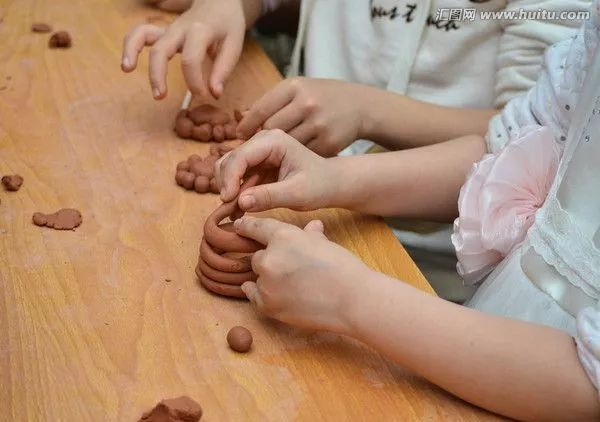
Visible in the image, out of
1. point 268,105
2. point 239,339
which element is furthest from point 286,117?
point 239,339

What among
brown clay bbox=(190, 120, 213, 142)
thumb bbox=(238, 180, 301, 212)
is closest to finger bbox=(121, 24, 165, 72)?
brown clay bbox=(190, 120, 213, 142)

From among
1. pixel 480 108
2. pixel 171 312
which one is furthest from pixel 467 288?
pixel 171 312

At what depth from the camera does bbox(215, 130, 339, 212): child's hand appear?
792 millimetres

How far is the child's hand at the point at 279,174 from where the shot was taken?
2.60 ft

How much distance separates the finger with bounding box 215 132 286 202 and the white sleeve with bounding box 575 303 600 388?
0.33 metres

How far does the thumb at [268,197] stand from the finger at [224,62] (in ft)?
0.85

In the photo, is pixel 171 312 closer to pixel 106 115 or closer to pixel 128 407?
pixel 128 407

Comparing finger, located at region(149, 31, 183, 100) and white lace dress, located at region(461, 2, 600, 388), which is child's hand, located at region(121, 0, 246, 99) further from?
white lace dress, located at region(461, 2, 600, 388)

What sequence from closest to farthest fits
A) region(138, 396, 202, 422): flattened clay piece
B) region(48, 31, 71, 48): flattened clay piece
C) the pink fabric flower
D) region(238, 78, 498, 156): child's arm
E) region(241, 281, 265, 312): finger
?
1. region(138, 396, 202, 422): flattened clay piece
2. region(241, 281, 265, 312): finger
3. the pink fabric flower
4. region(238, 78, 498, 156): child's arm
5. region(48, 31, 71, 48): flattened clay piece

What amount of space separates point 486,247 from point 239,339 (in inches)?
12.2

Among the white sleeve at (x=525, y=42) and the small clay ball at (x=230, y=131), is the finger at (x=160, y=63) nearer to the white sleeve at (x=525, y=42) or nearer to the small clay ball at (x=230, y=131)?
the small clay ball at (x=230, y=131)

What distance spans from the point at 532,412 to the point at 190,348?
0.28 meters

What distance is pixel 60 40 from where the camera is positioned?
1.16m

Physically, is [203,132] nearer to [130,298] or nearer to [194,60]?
[194,60]
